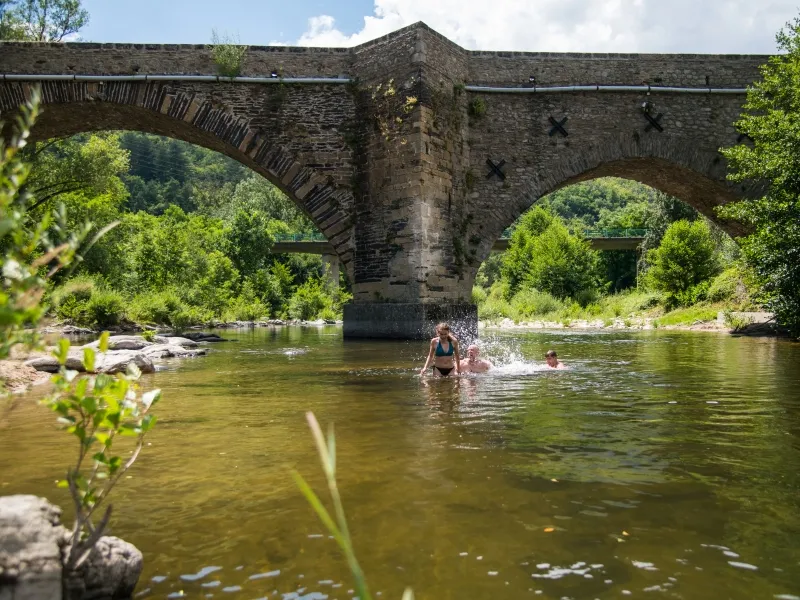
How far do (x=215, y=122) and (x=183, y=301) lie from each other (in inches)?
513

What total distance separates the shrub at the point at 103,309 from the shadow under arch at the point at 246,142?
249 inches

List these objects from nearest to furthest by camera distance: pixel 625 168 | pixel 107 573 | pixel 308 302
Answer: pixel 107 573, pixel 625 168, pixel 308 302

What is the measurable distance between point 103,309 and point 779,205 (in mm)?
16986

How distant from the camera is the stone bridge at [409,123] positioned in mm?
14109

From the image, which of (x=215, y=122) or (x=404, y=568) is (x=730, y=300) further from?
(x=404, y=568)

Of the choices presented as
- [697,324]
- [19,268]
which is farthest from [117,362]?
[697,324]

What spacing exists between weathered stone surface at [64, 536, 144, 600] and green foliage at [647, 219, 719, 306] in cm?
2874

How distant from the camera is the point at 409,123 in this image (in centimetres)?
1416

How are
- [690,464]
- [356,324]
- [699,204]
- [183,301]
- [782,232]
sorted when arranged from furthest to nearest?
[183,301], [699,204], [356,324], [782,232], [690,464]

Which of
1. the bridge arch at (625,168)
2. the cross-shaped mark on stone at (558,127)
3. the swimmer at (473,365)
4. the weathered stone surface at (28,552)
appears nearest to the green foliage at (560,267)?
the bridge arch at (625,168)

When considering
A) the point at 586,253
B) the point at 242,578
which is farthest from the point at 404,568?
the point at 586,253

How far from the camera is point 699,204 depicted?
18969 mm

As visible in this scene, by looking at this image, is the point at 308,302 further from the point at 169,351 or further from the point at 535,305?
the point at 169,351

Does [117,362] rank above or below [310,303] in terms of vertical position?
below
